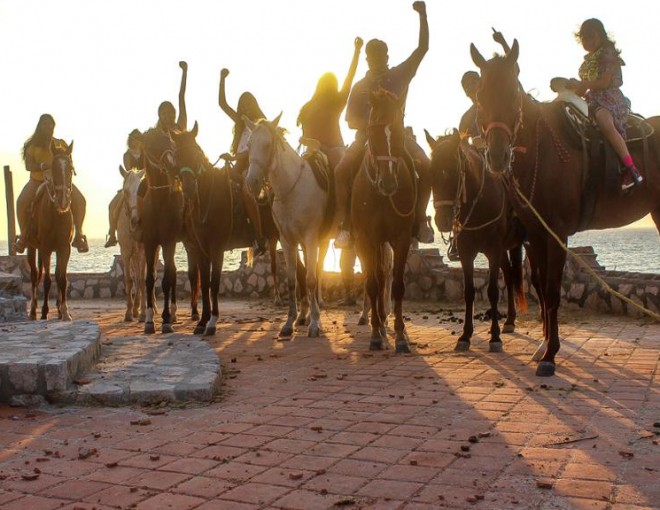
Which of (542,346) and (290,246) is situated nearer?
(542,346)

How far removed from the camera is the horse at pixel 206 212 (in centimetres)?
977

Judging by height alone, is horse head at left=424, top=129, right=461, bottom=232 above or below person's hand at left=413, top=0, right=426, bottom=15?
below

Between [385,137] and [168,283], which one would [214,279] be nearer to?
[168,283]

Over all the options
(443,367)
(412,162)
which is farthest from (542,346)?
(412,162)

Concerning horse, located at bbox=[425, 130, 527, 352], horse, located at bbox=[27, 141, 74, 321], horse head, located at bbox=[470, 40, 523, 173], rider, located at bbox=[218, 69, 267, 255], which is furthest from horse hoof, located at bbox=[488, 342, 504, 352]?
horse, located at bbox=[27, 141, 74, 321]

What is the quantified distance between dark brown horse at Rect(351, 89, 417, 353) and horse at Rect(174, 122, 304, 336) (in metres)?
2.37

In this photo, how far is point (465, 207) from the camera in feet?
27.1

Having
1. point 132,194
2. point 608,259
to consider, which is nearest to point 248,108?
point 132,194

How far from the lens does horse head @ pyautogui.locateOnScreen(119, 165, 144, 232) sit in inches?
436

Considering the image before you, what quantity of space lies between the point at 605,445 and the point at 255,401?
2613 millimetres

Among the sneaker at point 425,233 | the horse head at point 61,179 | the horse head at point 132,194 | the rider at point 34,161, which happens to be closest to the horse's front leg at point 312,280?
the sneaker at point 425,233

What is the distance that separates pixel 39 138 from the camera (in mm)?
11812

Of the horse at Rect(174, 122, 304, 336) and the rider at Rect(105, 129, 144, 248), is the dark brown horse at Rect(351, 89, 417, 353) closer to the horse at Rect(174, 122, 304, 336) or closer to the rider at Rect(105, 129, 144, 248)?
the horse at Rect(174, 122, 304, 336)

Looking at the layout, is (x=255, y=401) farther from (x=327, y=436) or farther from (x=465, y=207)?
(x=465, y=207)
